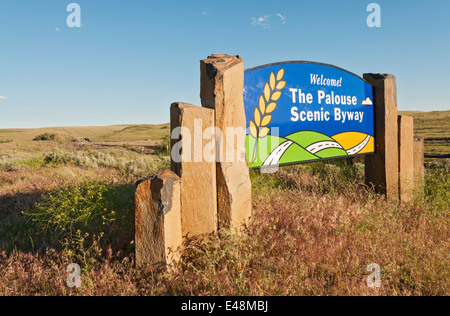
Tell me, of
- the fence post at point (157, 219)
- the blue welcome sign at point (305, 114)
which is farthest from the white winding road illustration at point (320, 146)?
the fence post at point (157, 219)

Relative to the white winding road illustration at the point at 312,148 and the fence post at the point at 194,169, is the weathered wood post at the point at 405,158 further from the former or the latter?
the fence post at the point at 194,169

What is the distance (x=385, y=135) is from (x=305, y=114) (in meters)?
2.09

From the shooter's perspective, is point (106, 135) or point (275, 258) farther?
point (106, 135)

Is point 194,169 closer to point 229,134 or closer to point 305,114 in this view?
point 229,134

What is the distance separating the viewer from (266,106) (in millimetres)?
4168

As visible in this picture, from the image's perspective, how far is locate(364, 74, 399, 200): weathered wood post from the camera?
5.66 m

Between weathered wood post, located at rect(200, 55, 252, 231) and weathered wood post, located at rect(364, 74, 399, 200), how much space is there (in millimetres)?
3303

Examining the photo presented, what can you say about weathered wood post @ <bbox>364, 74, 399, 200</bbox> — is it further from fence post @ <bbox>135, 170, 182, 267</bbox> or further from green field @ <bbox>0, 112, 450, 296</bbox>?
fence post @ <bbox>135, 170, 182, 267</bbox>

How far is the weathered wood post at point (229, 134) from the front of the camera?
3.45 meters

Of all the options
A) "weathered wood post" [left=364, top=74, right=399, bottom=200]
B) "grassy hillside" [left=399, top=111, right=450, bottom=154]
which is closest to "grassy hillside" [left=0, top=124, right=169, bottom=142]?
"grassy hillside" [left=399, top=111, right=450, bottom=154]

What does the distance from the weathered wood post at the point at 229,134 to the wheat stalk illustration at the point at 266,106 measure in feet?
1.23

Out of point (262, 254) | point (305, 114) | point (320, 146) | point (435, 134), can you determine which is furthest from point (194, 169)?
point (435, 134)

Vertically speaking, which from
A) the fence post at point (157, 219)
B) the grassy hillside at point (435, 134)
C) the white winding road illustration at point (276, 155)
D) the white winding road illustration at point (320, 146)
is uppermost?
the grassy hillside at point (435, 134)

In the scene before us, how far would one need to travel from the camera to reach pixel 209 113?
11.1 ft
